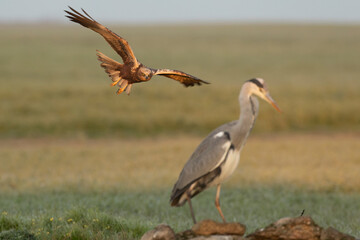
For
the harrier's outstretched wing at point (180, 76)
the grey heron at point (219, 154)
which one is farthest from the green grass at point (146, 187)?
the harrier's outstretched wing at point (180, 76)

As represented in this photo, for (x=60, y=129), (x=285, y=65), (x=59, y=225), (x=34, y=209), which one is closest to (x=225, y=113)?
(x=60, y=129)

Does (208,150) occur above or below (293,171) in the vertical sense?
above

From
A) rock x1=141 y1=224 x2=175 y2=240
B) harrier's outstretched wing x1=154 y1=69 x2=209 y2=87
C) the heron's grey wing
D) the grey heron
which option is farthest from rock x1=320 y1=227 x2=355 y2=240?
harrier's outstretched wing x1=154 y1=69 x2=209 y2=87

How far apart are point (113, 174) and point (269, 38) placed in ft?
156

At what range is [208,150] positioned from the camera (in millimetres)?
5578

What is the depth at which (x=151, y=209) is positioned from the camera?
400 inches

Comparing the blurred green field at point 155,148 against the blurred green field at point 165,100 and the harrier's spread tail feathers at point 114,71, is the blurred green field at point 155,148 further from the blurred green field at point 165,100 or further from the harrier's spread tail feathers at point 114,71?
the harrier's spread tail feathers at point 114,71

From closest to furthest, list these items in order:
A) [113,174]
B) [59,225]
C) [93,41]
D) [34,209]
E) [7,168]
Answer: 1. [59,225]
2. [34,209]
3. [113,174]
4. [7,168]
5. [93,41]

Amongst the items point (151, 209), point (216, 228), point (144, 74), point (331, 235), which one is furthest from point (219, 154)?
point (151, 209)

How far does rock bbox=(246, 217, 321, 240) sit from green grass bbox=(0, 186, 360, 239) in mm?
1899

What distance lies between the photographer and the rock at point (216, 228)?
5.64 metres

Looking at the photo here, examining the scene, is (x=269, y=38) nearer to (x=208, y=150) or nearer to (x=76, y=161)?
(x=76, y=161)

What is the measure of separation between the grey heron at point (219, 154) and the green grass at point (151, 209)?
1.59m

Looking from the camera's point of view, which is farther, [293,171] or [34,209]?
[293,171]
